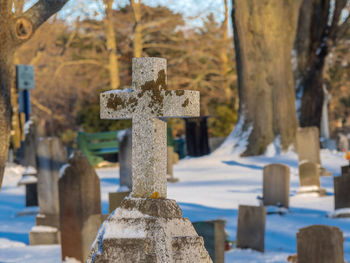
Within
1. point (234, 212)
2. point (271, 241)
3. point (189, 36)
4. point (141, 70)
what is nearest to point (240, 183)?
point (234, 212)

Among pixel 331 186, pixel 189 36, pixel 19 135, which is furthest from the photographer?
pixel 189 36

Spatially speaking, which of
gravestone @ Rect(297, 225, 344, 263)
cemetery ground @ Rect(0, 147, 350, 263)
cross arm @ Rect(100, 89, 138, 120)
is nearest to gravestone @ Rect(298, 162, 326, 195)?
cemetery ground @ Rect(0, 147, 350, 263)

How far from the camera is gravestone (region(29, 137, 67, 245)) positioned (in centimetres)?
755

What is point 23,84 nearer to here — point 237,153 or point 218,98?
point 237,153

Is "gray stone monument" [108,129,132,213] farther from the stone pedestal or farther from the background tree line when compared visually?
the background tree line

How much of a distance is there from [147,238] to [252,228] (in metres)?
4.11

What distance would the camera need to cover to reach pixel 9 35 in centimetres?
491

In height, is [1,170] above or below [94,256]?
above

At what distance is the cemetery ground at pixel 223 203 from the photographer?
6715mm

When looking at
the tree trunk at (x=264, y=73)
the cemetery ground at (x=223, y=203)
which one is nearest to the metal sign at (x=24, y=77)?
the cemetery ground at (x=223, y=203)

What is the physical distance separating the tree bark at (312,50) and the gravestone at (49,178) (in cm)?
1463

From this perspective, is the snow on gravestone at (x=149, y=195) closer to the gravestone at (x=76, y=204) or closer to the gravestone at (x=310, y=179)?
the gravestone at (x=76, y=204)

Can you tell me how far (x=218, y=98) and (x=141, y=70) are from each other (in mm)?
32366

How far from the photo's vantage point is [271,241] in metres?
7.24
